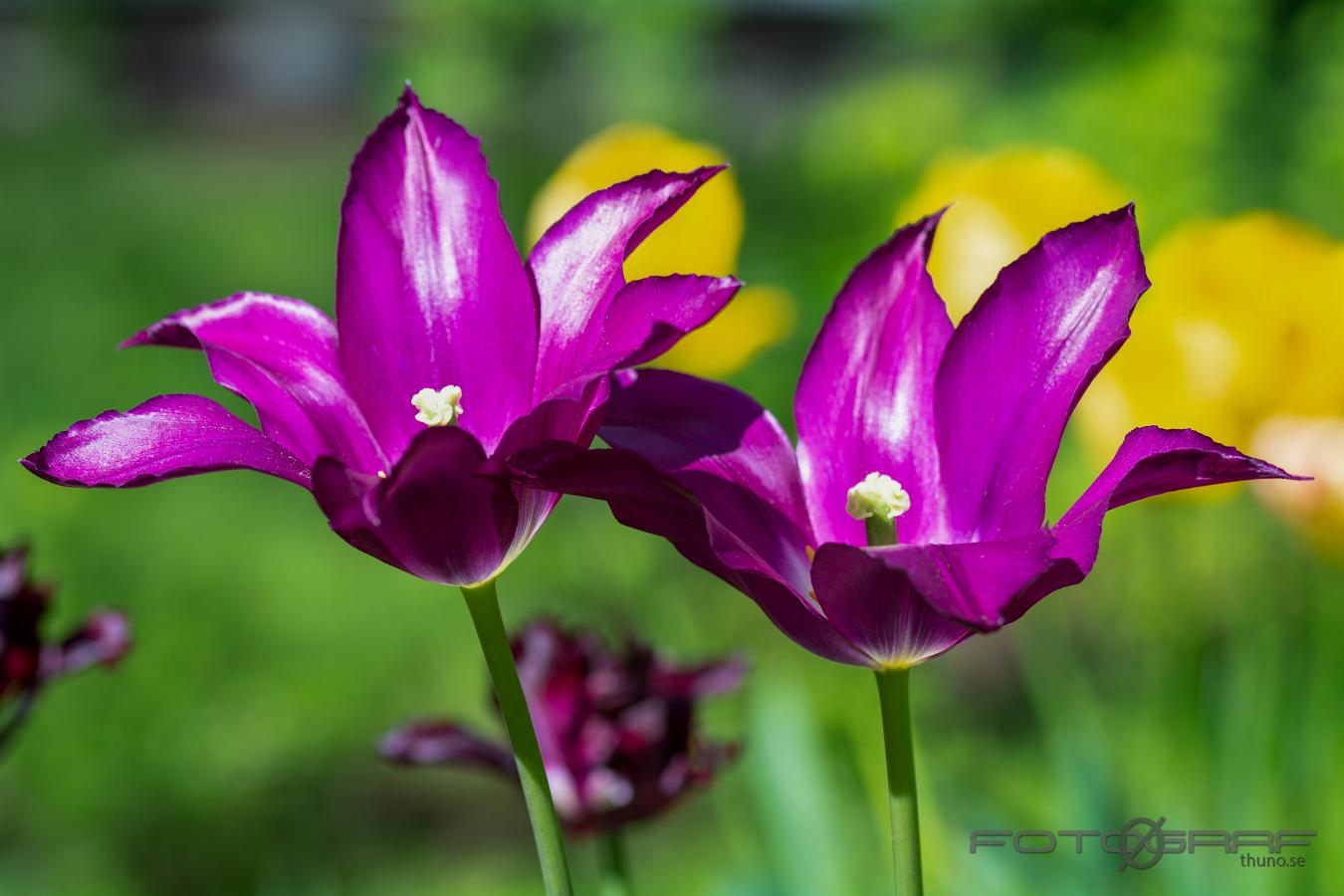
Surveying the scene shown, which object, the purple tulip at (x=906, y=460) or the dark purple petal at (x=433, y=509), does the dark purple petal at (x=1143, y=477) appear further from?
the dark purple petal at (x=433, y=509)

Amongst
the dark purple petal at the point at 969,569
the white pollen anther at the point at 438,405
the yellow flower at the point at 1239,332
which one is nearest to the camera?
the dark purple petal at the point at 969,569

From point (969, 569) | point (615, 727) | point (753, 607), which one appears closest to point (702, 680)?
point (615, 727)

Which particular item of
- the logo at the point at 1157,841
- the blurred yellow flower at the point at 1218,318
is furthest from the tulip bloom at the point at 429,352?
the blurred yellow flower at the point at 1218,318

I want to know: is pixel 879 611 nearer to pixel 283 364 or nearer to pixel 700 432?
pixel 700 432

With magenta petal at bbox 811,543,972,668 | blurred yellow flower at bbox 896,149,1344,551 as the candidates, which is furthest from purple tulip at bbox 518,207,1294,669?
blurred yellow flower at bbox 896,149,1344,551

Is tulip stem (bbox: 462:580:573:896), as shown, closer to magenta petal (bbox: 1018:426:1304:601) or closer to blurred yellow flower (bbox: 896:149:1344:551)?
magenta petal (bbox: 1018:426:1304:601)
